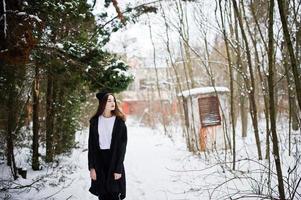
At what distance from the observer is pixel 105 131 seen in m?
4.38

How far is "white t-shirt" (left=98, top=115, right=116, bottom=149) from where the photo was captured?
4.36m

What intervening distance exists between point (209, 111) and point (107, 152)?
7337 millimetres

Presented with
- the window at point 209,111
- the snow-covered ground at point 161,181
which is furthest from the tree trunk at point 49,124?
the window at point 209,111

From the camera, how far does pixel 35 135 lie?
25.8 feet

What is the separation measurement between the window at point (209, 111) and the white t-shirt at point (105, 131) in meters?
7.14

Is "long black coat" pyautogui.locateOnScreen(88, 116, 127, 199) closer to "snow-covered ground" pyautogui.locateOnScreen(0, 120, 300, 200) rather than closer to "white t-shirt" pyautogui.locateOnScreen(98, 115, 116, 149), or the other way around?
"white t-shirt" pyautogui.locateOnScreen(98, 115, 116, 149)

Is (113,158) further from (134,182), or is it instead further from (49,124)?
(49,124)

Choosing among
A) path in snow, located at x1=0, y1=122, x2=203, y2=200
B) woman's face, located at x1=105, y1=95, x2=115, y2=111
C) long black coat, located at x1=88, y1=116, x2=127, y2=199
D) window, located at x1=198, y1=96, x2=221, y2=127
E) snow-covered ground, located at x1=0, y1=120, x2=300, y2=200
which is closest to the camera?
long black coat, located at x1=88, y1=116, x2=127, y2=199

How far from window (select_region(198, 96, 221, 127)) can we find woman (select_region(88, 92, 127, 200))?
7.08m

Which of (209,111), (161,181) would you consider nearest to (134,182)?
(161,181)

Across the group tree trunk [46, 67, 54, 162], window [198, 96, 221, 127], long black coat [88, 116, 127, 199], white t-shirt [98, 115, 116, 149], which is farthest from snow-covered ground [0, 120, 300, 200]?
window [198, 96, 221, 127]

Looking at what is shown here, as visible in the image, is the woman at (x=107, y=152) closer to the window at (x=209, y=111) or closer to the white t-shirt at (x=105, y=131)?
the white t-shirt at (x=105, y=131)

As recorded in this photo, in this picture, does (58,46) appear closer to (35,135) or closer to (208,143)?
(35,135)

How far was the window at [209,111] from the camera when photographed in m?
11.2
